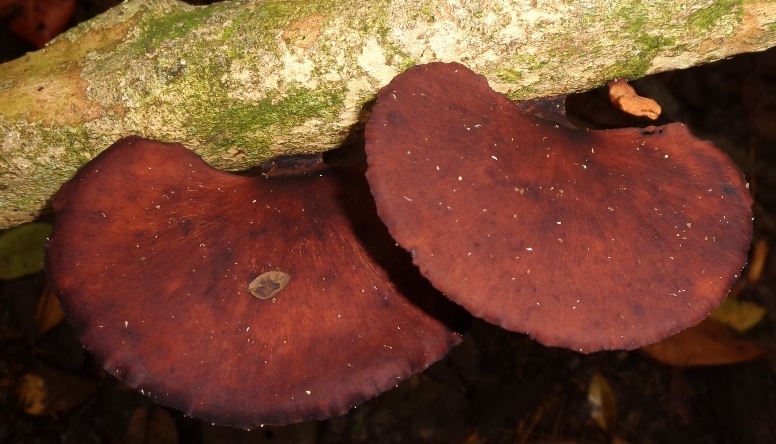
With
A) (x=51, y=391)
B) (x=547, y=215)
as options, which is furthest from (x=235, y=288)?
(x=51, y=391)

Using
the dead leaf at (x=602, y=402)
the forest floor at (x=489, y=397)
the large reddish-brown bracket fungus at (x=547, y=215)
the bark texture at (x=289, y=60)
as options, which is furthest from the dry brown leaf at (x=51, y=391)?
the dead leaf at (x=602, y=402)

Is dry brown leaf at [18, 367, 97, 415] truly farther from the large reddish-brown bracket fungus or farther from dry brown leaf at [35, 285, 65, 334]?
the large reddish-brown bracket fungus

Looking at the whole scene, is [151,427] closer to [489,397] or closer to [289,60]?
[489,397]

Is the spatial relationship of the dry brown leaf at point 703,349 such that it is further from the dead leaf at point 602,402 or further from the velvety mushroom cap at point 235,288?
the velvety mushroom cap at point 235,288

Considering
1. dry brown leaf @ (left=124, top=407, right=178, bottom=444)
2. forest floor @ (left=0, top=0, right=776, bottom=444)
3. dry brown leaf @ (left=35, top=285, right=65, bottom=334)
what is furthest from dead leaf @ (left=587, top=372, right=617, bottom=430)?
dry brown leaf @ (left=35, top=285, right=65, bottom=334)

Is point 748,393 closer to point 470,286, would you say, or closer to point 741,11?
point 741,11
